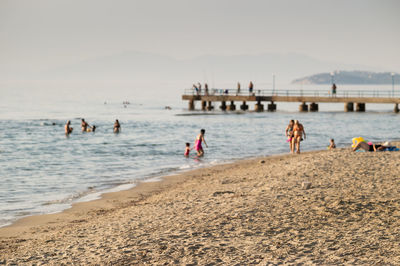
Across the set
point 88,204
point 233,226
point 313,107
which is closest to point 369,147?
point 88,204

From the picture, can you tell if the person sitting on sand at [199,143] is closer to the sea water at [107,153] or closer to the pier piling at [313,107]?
the sea water at [107,153]

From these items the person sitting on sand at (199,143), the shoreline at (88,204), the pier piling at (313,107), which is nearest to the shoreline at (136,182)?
the shoreline at (88,204)

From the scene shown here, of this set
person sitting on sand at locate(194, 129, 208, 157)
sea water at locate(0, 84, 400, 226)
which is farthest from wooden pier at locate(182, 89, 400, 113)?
person sitting on sand at locate(194, 129, 208, 157)

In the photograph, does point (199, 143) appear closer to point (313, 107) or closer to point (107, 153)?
point (107, 153)

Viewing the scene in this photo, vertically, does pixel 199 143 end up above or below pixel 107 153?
above

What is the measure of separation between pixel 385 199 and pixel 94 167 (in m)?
12.4

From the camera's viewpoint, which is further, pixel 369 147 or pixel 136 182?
pixel 369 147

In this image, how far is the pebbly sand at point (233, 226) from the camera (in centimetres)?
689

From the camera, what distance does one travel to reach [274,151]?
2528 cm

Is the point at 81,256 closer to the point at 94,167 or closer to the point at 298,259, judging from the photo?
the point at 298,259

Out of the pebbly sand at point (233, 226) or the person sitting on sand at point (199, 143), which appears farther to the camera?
the person sitting on sand at point (199, 143)

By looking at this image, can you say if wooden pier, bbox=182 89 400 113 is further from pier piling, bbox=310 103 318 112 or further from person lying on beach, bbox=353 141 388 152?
person lying on beach, bbox=353 141 388 152

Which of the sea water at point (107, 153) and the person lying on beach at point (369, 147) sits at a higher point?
the person lying on beach at point (369, 147)

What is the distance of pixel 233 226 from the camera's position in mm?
8234
